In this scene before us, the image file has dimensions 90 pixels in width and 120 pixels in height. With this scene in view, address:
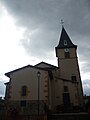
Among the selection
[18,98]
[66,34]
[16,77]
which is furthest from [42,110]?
[66,34]

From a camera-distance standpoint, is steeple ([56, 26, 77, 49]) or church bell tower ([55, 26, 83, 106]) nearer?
church bell tower ([55, 26, 83, 106])

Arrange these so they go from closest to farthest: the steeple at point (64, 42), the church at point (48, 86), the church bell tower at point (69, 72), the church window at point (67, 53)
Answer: the church at point (48, 86) → the church bell tower at point (69, 72) → the church window at point (67, 53) → the steeple at point (64, 42)

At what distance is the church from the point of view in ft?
49.5

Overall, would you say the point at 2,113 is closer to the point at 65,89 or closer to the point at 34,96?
the point at 34,96

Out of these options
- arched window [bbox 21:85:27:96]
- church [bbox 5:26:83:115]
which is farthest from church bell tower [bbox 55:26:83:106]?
arched window [bbox 21:85:27:96]

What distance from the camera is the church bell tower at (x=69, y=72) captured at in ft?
73.4

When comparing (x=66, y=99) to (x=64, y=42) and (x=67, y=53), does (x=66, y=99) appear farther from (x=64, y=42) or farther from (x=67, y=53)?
(x=64, y=42)

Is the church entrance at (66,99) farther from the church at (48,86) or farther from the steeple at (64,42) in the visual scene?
the steeple at (64,42)

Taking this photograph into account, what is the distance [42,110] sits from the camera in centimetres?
1342

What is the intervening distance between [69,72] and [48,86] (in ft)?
33.6

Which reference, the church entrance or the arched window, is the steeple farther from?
the arched window

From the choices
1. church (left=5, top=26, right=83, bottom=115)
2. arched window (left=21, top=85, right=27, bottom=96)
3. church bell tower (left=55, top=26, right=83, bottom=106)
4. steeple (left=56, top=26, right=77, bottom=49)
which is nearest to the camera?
church (left=5, top=26, right=83, bottom=115)

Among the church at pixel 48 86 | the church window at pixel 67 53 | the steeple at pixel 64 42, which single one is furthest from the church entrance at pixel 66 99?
the steeple at pixel 64 42

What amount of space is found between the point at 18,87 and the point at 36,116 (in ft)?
24.7
